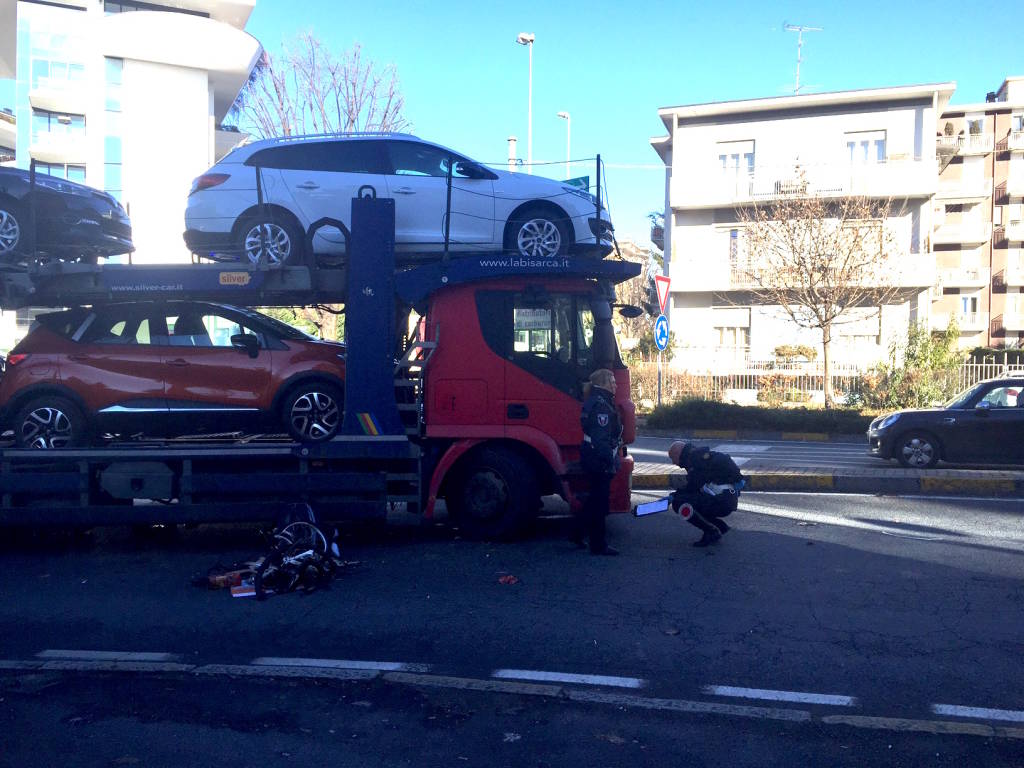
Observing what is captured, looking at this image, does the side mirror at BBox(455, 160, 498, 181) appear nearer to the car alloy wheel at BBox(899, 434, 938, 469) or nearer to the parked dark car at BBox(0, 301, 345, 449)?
the parked dark car at BBox(0, 301, 345, 449)

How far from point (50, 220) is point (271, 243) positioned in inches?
81.4

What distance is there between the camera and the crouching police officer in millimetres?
8477

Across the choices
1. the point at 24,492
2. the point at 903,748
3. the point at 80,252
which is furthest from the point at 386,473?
the point at 903,748

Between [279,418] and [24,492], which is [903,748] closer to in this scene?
[279,418]

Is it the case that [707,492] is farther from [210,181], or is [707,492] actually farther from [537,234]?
[210,181]

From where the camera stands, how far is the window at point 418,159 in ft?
29.4

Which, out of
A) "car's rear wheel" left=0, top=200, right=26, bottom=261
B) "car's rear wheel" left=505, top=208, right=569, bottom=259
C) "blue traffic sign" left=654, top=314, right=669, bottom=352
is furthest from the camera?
"blue traffic sign" left=654, top=314, right=669, bottom=352

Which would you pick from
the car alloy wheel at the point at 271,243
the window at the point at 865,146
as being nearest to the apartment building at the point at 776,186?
the window at the point at 865,146

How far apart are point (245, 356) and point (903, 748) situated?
6.28m

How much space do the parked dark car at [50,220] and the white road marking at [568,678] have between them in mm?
6144

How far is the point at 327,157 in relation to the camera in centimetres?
901

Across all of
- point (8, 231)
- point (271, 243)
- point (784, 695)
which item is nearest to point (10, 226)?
point (8, 231)

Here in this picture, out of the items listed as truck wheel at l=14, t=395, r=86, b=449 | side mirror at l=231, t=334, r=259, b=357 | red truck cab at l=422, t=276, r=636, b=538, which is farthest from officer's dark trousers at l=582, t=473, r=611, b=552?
truck wheel at l=14, t=395, r=86, b=449

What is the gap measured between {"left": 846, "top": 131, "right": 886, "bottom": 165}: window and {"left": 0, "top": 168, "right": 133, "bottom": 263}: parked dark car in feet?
101
